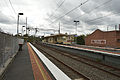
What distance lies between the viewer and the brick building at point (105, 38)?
26.1 metres

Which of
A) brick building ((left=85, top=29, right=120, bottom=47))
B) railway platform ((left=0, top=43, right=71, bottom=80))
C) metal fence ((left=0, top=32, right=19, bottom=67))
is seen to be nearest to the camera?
railway platform ((left=0, top=43, right=71, bottom=80))

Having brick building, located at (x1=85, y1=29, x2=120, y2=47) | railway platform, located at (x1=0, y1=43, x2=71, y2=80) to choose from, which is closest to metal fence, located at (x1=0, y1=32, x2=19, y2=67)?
railway platform, located at (x1=0, y1=43, x2=71, y2=80)

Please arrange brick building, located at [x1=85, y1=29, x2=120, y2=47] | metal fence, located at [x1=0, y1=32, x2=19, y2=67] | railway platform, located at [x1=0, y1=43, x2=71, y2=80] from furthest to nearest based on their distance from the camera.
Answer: brick building, located at [x1=85, y1=29, x2=120, y2=47] → metal fence, located at [x1=0, y1=32, x2=19, y2=67] → railway platform, located at [x1=0, y1=43, x2=71, y2=80]

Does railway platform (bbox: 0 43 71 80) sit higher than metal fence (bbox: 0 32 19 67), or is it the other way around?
metal fence (bbox: 0 32 19 67)

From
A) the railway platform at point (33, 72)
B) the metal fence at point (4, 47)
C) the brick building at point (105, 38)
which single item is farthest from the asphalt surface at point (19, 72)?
the brick building at point (105, 38)

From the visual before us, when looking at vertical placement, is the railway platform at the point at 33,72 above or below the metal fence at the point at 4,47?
below

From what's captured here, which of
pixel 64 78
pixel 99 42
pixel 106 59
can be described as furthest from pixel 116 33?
pixel 64 78

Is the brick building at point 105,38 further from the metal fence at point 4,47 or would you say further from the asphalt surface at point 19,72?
the metal fence at point 4,47

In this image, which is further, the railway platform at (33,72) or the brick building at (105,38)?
the brick building at (105,38)

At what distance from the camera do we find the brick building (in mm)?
26062

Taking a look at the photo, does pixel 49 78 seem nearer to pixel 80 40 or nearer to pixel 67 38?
pixel 67 38

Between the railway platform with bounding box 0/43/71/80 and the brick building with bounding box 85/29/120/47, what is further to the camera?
the brick building with bounding box 85/29/120/47

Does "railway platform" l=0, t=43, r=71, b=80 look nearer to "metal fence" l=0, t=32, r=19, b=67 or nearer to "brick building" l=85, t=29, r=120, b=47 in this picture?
"metal fence" l=0, t=32, r=19, b=67

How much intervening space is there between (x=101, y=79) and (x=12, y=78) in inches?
198
